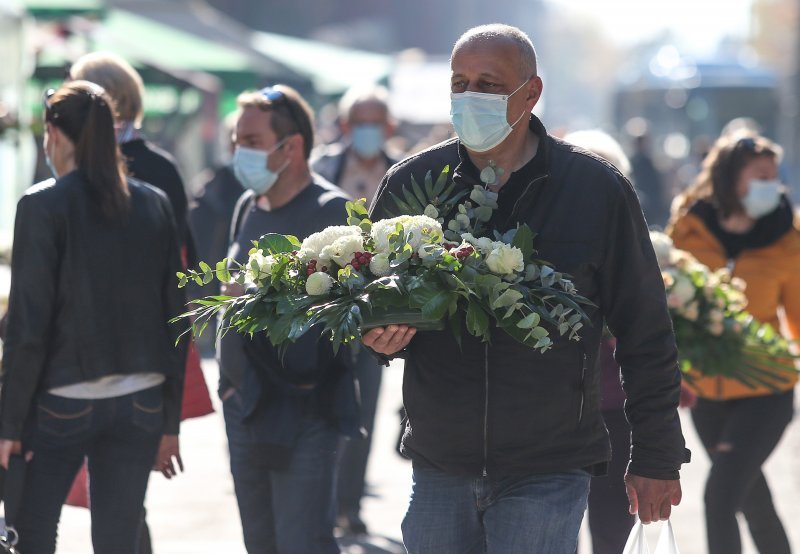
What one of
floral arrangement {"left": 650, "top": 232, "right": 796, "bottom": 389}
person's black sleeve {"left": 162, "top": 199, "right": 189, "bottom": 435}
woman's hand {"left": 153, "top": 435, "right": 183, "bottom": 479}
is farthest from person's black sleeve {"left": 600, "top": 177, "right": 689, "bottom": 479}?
floral arrangement {"left": 650, "top": 232, "right": 796, "bottom": 389}

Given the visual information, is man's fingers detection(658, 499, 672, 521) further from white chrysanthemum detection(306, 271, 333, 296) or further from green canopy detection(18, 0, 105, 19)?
green canopy detection(18, 0, 105, 19)

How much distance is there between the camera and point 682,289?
588cm

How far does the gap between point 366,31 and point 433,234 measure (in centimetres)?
6448

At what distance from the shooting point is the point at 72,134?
4.75 metres

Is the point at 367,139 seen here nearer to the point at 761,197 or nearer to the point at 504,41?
the point at 761,197

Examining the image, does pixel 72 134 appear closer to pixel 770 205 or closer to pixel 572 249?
pixel 572 249

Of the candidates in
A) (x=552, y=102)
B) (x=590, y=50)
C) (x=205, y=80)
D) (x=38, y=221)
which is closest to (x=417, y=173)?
(x=38, y=221)

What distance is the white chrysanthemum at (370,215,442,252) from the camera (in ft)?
12.0

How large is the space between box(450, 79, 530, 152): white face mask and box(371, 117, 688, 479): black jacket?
0.12 m

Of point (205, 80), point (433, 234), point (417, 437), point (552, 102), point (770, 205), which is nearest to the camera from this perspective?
point (433, 234)

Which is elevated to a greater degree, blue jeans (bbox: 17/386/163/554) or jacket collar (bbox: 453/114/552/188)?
jacket collar (bbox: 453/114/552/188)

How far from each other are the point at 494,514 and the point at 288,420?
138 centimetres

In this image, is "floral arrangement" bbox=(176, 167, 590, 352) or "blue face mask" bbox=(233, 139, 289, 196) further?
"blue face mask" bbox=(233, 139, 289, 196)

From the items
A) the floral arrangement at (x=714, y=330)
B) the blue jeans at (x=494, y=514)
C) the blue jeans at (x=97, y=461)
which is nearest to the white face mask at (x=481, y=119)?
the blue jeans at (x=494, y=514)
